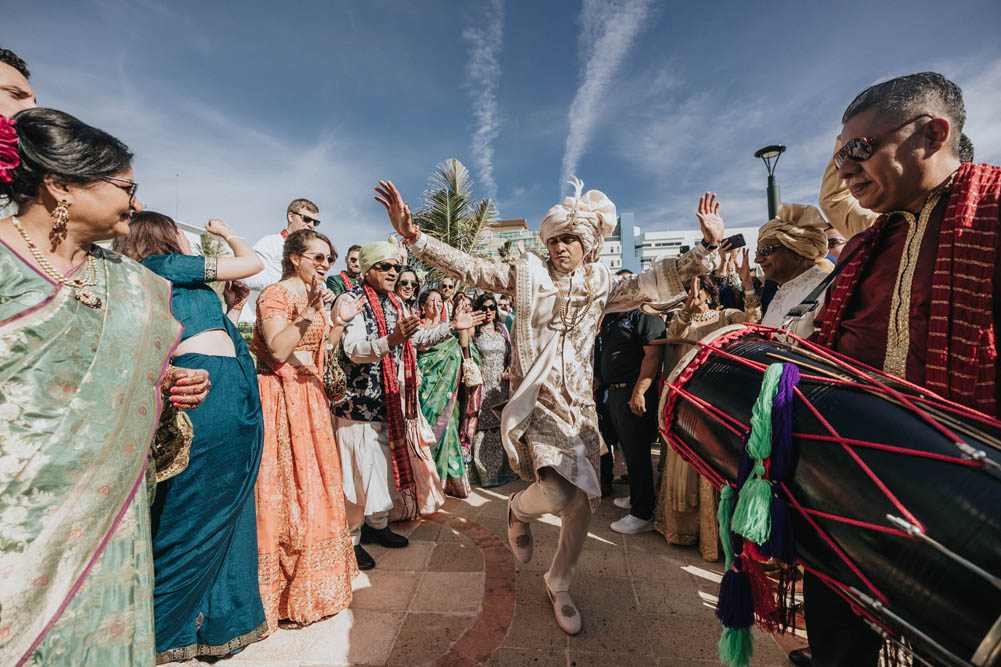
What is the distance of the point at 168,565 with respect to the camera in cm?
174

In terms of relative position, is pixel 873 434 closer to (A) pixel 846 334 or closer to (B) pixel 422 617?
(A) pixel 846 334

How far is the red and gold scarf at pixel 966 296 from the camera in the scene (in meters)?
1.13

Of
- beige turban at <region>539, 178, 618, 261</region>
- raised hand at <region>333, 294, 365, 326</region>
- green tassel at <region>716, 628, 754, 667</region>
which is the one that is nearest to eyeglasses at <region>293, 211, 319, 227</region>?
raised hand at <region>333, 294, 365, 326</region>

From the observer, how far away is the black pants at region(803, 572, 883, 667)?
1326mm

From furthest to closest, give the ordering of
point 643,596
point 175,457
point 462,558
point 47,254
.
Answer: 1. point 462,558
2. point 643,596
3. point 175,457
4. point 47,254

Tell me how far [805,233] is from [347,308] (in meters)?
2.97

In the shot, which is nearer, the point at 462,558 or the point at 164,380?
the point at 164,380

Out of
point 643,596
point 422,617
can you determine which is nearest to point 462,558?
point 422,617

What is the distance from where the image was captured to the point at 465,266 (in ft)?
7.90

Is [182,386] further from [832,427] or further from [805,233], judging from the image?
[805,233]

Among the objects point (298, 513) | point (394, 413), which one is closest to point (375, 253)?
point (394, 413)

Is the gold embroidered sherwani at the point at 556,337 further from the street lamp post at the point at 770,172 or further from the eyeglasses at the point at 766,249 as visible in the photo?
the street lamp post at the point at 770,172

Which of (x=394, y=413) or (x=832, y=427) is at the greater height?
(x=832, y=427)

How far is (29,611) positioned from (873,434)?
2184 millimetres
